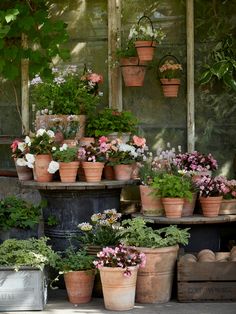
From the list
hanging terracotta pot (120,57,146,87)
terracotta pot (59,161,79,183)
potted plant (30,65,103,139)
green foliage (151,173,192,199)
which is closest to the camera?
green foliage (151,173,192,199)

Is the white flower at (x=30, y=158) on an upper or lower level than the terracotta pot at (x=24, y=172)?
upper

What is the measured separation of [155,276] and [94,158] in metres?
1.27

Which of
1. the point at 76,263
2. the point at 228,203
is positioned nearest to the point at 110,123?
the point at 228,203

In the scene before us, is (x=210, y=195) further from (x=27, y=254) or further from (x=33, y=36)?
(x=33, y=36)

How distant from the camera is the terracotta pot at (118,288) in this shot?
20.3 feet

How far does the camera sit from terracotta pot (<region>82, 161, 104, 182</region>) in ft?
22.9

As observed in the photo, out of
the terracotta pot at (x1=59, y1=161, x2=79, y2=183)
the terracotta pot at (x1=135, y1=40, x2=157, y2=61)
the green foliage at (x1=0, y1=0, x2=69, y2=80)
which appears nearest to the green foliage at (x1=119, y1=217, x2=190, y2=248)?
the terracotta pot at (x1=59, y1=161, x2=79, y2=183)

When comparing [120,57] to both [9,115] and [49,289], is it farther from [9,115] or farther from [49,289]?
[49,289]

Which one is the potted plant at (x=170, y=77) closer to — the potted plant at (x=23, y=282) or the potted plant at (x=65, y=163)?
the potted plant at (x=65, y=163)

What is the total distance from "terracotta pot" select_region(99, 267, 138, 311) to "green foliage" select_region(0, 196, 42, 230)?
1.18 m

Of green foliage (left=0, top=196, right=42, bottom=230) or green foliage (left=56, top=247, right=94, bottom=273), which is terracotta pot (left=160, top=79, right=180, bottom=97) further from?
green foliage (left=56, top=247, right=94, bottom=273)

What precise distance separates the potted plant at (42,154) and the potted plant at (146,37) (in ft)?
4.56

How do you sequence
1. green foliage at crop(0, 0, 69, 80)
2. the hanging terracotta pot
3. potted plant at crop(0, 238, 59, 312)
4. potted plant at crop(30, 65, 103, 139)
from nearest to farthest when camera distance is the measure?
1. potted plant at crop(0, 238, 59, 312)
2. potted plant at crop(30, 65, 103, 139)
3. green foliage at crop(0, 0, 69, 80)
4. the hanging terracotta pot

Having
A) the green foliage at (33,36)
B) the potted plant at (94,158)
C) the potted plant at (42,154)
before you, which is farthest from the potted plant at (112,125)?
the green foliage at (33,36)
